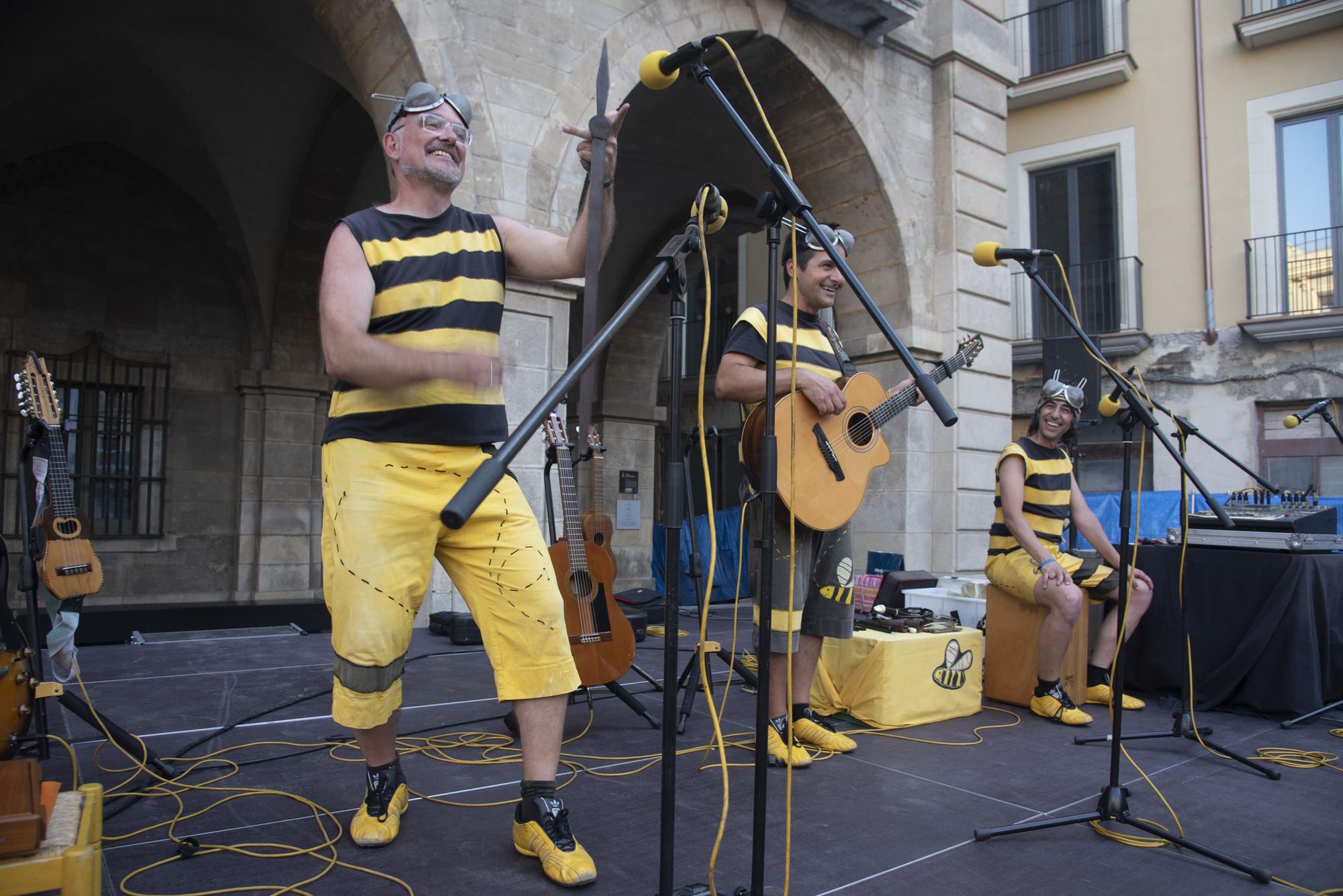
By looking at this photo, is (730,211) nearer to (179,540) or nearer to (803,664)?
(179,540)

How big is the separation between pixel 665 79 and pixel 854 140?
6401mm

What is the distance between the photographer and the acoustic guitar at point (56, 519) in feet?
9.96

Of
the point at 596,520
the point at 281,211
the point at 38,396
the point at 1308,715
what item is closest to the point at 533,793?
the point at 596,520

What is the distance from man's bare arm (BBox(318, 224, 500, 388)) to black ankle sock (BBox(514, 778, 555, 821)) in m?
1.02

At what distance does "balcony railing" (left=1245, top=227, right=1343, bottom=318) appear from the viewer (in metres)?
11.7

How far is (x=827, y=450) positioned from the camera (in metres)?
3.23

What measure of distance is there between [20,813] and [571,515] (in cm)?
253

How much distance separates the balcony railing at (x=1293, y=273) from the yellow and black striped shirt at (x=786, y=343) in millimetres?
11379

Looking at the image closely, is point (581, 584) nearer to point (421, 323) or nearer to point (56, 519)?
point (421, 323)

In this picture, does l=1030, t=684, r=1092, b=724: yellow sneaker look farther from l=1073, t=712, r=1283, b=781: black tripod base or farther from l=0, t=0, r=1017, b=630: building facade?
l=0, t=0, r=1017, b=630: building facade

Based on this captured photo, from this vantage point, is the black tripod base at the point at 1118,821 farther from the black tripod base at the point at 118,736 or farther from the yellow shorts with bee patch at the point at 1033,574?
the black tripod base at the point at 118,736

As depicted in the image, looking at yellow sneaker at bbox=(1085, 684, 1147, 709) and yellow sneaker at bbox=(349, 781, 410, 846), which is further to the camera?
yellow sneaker at bbox=(1085, 684, 1147, 709)

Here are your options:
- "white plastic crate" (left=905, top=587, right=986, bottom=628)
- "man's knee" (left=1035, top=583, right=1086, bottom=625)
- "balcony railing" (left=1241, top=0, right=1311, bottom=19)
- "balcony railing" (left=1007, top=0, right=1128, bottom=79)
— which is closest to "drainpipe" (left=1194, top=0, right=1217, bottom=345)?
"balcony railing" (left=1241, top=0, right=1311, bottom=19)

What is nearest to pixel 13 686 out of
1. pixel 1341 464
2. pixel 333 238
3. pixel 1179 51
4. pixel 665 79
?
pixel 333 238
